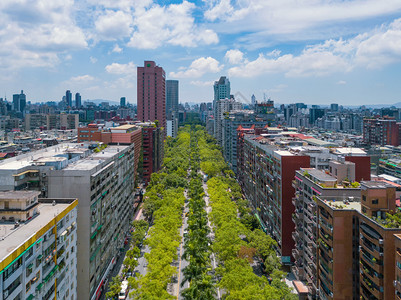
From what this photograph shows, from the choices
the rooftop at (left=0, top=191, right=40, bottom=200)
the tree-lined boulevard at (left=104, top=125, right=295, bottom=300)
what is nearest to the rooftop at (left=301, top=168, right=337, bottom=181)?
the tree-lined boulevard at (left=104, top=125, right=295, bottom=300)

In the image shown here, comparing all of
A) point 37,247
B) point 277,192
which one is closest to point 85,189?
point 37,247

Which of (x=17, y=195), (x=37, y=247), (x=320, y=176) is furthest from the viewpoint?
Answer: (x=320, y=176)

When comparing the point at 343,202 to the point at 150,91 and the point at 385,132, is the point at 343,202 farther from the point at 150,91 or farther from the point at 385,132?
the point at 385,132

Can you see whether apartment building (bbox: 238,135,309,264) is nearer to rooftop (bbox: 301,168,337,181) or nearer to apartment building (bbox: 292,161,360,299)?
apartment building (bbox: 292,161,360,299)

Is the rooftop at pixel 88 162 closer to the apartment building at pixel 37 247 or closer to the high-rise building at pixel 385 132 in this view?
the apartment building at pixel 37 247

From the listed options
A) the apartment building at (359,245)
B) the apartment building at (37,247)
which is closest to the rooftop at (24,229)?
the apartment building at (37,247)

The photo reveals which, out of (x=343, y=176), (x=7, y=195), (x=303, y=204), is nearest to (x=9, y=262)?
(x=7, y=195)

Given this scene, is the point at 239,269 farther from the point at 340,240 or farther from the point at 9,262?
the point at 9,262
